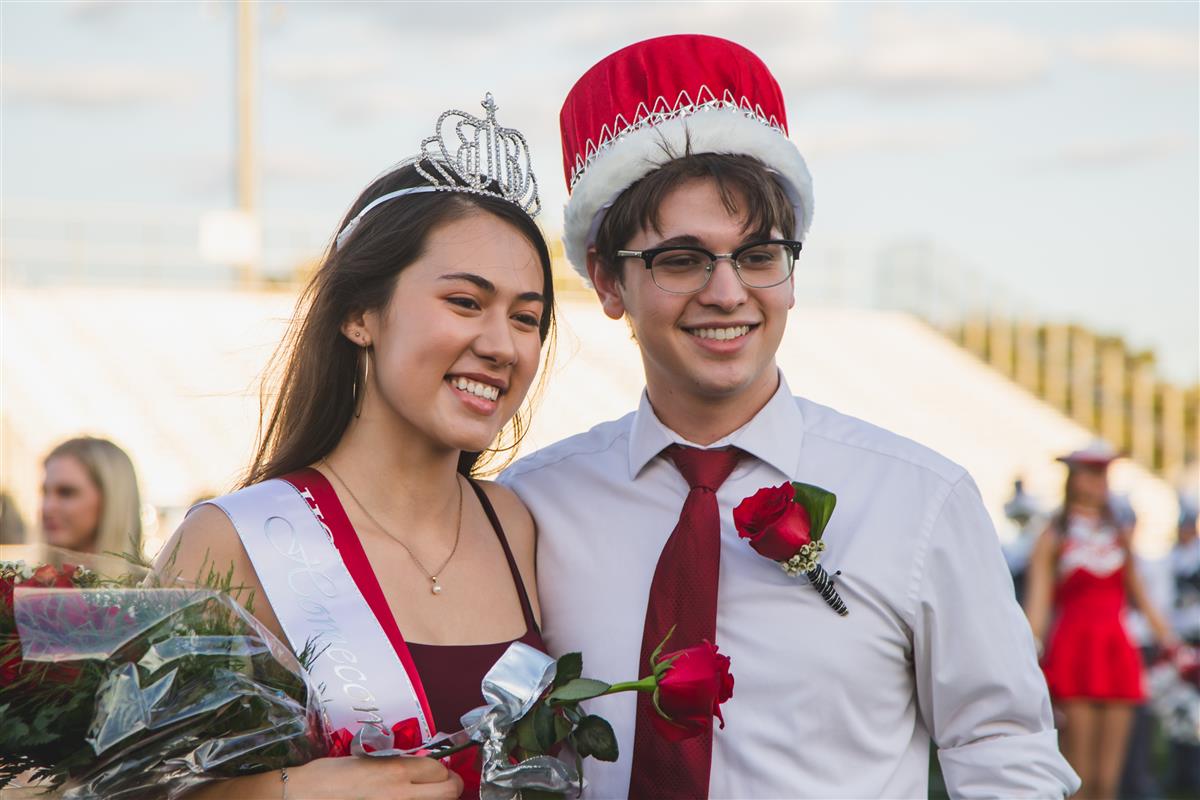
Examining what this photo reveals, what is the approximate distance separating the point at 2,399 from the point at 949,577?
12.1 m

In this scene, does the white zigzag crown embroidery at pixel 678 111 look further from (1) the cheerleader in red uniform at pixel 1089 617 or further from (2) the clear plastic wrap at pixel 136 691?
(1) the cheerleader in red uniform at pixel 1089 617

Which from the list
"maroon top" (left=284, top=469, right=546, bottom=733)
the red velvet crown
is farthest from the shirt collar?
"maroon top" (left=284, top=469, right=546, bottom=733)

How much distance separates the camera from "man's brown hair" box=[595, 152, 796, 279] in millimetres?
2428

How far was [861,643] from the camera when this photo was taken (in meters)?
2.33

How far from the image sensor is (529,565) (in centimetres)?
258

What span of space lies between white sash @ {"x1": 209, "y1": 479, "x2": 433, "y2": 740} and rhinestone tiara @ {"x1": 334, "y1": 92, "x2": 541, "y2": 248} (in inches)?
20.2

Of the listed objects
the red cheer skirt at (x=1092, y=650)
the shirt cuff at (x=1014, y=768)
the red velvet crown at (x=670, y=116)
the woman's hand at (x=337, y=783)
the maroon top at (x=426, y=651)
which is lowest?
the red cheer skirt at (x=1092, y=650)

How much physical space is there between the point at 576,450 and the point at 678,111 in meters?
0.66

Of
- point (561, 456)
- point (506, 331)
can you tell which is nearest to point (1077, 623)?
point (561, 456)

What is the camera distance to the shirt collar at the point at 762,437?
247 centimetres


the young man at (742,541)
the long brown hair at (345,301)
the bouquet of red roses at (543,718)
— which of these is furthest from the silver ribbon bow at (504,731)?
the long brown hair at (345,301)

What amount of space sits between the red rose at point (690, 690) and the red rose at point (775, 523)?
36 centimetres

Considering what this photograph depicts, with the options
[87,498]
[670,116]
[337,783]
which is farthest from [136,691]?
[87,498]

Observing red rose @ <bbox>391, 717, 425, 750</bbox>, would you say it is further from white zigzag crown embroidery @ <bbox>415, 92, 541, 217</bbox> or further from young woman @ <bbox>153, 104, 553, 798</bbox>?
white zigzag crown embroidery @ <bbox>415, 92, 541, 217</bbox>
